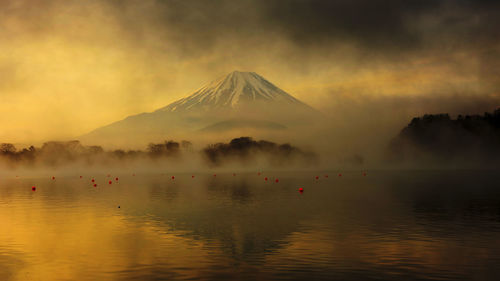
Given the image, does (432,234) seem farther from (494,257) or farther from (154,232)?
(154,232)

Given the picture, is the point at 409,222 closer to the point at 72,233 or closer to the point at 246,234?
the point at 246,234

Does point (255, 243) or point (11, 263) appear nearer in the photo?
point (11, 263)

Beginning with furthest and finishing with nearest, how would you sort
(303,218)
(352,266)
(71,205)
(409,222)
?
1. (71,205)
2. (303,218)
3. (409,222)
4. (352,266)

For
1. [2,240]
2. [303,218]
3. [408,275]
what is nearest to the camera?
[408,275]

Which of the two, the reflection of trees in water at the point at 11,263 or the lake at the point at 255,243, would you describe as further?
the lake at the point at 255,243

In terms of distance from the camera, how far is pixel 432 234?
34406 millimetres

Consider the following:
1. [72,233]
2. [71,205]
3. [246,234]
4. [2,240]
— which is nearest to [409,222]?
[246,234]

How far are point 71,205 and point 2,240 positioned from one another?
1072 inches

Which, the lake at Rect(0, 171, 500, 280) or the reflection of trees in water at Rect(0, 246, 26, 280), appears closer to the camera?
the reflection of trees in water at Rect(0, 246, 26, 280)

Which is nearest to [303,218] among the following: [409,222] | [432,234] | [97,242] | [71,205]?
[409,222]

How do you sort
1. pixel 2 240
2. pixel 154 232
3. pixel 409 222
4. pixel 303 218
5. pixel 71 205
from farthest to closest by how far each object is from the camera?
pixel 71 205
pixel 303 218
pixel 409 222
pixel 154 232
pixel 2 240

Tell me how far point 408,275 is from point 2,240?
80.5 feet

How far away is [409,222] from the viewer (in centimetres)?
4053

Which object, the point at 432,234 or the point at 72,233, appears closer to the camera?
the point at 432,234
